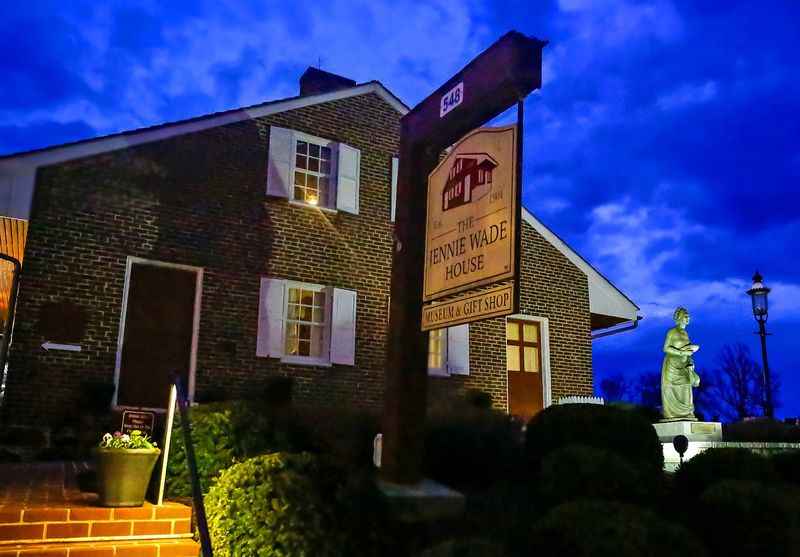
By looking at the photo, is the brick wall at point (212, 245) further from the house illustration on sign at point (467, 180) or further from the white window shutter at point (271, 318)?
the house illustration on sign at point (467, 180)

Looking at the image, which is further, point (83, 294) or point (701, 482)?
point (83, 294)

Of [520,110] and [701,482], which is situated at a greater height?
[520,110]

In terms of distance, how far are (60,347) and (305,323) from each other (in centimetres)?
350

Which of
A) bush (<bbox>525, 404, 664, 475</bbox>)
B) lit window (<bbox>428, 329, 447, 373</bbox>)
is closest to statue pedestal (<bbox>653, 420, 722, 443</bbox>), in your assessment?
lit window (<bbox>428, 329, 447, 373</bbox>)

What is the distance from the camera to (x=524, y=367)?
13.3 m

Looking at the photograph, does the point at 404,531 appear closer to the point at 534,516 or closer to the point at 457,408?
the point at 534,516

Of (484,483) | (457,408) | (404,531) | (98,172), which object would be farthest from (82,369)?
(404,531)

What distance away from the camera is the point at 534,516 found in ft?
17.0

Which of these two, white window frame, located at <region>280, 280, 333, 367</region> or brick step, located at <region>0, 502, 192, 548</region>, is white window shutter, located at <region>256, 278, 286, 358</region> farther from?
brick step, located at <region>0, 502, 192, 548</region>

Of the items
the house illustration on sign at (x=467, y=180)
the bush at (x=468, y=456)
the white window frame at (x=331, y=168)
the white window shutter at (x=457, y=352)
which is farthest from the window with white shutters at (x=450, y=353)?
the house illustration on sign at (x=467, y=180)

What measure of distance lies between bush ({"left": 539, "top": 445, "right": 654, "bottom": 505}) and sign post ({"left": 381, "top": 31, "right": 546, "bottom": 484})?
1.06m

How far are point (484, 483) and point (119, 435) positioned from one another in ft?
10.6

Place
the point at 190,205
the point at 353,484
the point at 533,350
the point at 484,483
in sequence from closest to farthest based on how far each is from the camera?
1. the point at 353,484
2. the point at 484,483
3. the point at 190,205
4. the point at 533,350

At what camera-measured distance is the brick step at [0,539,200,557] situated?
481cm
